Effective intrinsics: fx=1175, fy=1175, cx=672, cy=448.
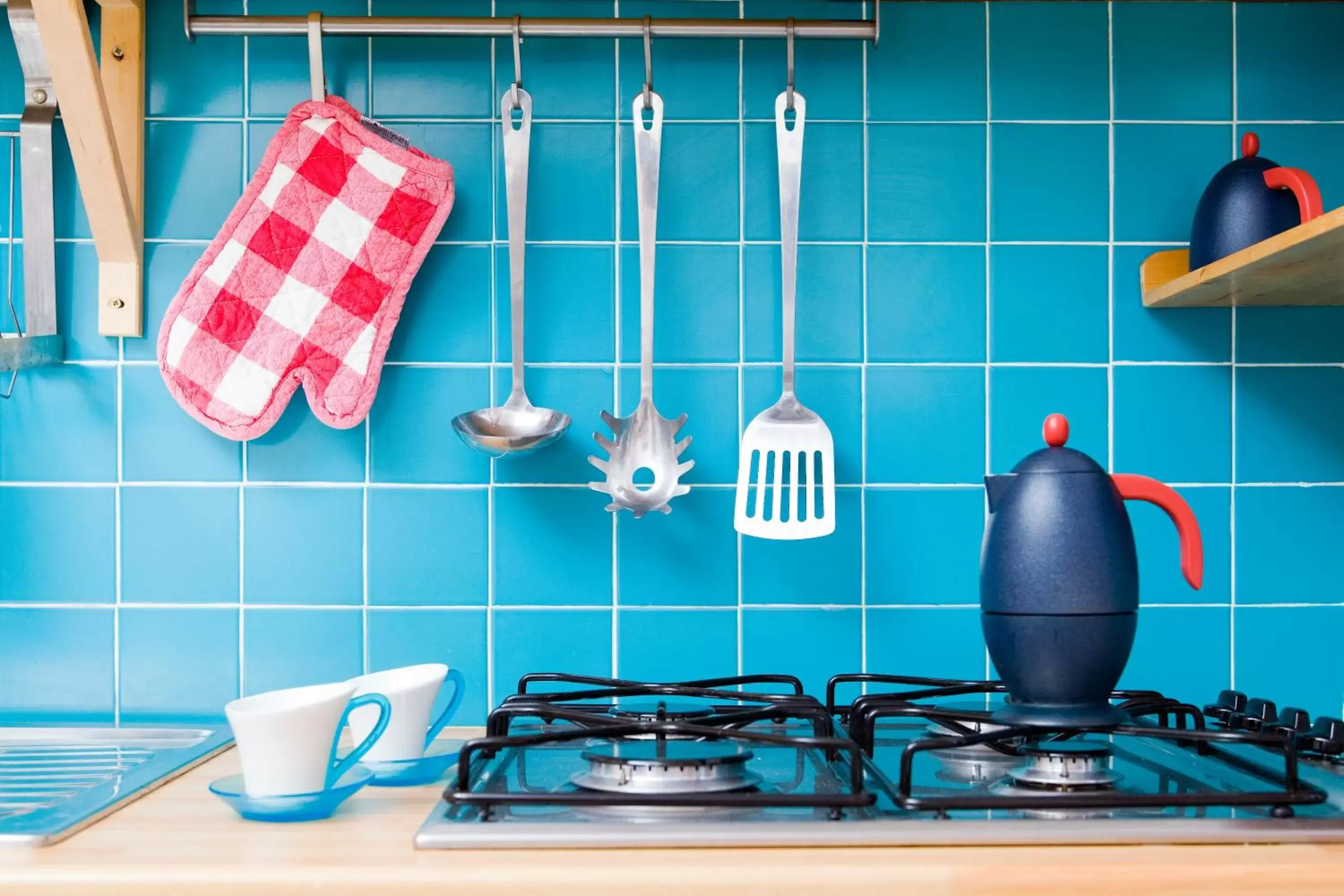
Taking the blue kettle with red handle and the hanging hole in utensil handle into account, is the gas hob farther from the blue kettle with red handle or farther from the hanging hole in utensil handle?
the hanging hole in utensil handle

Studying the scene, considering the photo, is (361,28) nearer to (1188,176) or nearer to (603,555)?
(603,555)

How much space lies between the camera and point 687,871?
0.70 m

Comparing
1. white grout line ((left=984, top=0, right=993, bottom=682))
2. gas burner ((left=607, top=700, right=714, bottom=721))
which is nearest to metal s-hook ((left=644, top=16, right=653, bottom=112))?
white grout line ((left=984, top=0, right=993, bottom=682))

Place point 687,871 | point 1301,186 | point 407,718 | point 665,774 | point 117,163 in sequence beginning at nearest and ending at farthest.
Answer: point 687,871, point 665,774, point 407,718, point 1301,186, point 117,163

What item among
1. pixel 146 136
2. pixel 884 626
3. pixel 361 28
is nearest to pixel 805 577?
pixel 884 626

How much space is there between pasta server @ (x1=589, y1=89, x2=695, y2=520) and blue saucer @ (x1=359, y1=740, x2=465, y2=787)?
1.06 feet

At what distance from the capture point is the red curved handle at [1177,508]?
89 centimetres

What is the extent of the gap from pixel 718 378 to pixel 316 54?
1.69 ft

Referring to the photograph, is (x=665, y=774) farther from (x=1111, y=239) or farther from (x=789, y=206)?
(x=1111, y=239)

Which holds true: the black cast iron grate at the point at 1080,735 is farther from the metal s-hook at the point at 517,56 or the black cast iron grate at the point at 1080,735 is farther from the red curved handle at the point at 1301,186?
the metal s-hook at the point at 517,56

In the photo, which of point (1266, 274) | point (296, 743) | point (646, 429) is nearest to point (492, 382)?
point (646, 429)

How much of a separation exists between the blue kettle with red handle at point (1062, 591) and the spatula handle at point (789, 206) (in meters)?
0.34

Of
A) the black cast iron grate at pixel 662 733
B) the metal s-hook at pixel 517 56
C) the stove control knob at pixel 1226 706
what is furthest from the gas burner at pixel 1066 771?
the metal s-hook at pixel 517 56

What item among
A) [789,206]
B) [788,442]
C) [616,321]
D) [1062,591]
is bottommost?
[1062,591]
